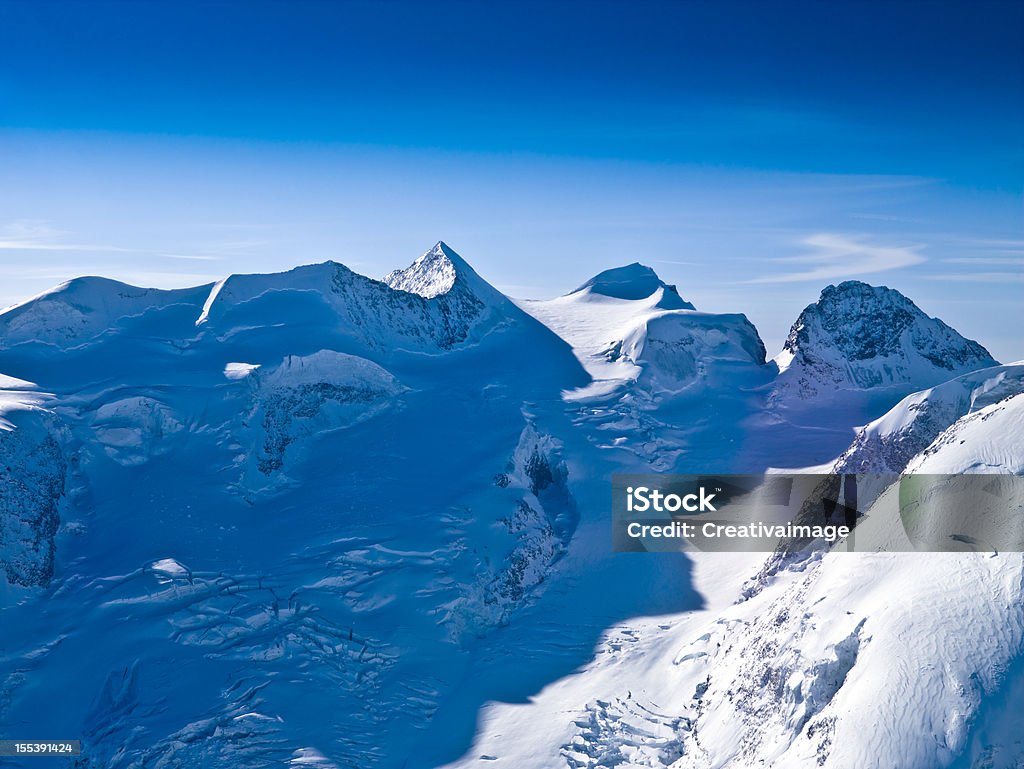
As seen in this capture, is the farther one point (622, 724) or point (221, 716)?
point (221, 716)

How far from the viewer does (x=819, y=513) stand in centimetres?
6325

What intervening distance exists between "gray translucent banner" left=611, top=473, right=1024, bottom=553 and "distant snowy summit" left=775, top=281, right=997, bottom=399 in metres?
28.3

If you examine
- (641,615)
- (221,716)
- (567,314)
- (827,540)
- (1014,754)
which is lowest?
(221,716)

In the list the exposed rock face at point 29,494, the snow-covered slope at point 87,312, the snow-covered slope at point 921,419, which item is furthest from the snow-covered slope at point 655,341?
the exposed rock face at point 29,494

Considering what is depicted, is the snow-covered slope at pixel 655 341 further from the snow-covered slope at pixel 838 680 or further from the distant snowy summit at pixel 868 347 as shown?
the snow-covered slope at pixel 838 680

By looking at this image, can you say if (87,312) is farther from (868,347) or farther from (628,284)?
(868,347)

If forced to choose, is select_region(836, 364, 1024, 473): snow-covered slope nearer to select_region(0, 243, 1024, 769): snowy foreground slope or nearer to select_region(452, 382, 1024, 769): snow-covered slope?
select_region(0, 243, 1024, 769): snowy foreground slope

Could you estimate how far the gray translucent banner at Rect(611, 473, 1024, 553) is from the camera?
41.7 m

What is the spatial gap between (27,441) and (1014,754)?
86313mm

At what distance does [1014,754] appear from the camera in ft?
111

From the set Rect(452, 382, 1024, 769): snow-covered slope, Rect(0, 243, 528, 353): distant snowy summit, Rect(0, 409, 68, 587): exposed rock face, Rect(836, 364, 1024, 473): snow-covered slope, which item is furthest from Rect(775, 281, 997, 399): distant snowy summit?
Rect(0, 409, 68, 587): exposed rock face

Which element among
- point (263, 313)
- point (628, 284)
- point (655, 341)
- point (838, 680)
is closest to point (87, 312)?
point (263, 313)

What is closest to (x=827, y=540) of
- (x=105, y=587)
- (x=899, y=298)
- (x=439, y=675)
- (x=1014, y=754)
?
(x=1014, y=754)

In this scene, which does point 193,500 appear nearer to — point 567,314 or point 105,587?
point 105,587
